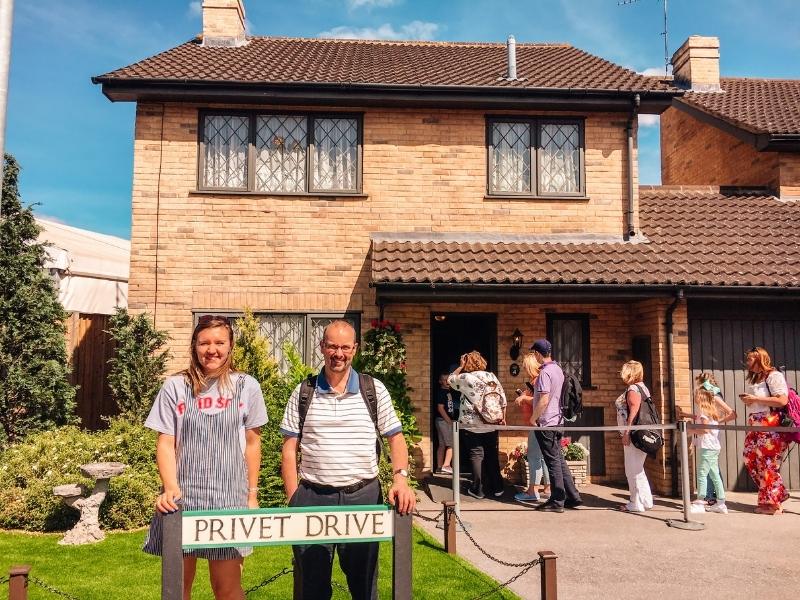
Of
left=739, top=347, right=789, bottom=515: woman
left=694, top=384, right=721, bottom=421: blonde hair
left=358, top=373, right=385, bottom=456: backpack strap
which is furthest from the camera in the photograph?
left=694, top=384, right=721, bottom=421: blonde hair

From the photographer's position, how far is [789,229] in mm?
10273

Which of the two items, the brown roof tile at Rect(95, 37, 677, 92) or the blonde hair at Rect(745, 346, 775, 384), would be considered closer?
the blonde hair at Rect(745, 346, 775, 384)

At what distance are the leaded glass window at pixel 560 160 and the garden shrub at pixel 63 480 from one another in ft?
23.4

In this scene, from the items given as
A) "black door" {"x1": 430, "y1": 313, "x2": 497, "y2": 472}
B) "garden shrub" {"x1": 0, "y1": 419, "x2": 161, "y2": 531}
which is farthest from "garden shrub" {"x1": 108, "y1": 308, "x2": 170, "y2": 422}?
"black door" {"x1": 430, "y1": 313, "x2": 497, "y2": 472}

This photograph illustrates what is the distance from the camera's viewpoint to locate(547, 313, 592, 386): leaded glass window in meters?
9.83

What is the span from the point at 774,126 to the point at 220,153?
974cm

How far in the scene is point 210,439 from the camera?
3365 millimetres

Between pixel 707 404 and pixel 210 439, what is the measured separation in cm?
658

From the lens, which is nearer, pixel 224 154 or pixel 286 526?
pixel 286 526

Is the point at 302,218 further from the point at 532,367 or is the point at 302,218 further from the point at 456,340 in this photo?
the point at 532,367

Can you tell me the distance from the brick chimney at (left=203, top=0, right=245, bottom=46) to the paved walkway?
9012 millimetres

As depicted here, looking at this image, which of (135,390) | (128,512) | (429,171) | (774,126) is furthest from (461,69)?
(128,512)

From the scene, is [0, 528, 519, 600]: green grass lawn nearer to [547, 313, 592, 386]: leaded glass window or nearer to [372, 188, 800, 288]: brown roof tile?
[372, 188, 800, 288]: brown roof tile

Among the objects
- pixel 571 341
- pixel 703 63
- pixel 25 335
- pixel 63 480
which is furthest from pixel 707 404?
pixel 703 63
